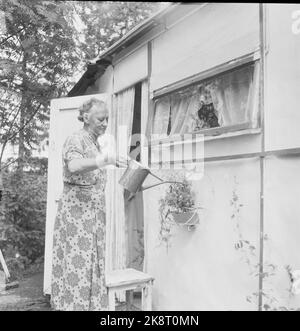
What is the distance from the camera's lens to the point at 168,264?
329 cm

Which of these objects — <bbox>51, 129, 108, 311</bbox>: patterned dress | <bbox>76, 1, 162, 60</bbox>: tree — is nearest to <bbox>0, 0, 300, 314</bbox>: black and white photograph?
<bbox>51, 129, 108, 311</bbox>: patterned dress

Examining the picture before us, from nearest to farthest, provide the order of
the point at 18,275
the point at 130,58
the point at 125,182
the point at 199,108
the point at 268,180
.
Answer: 1. the point at 268,180
2. the point at 125,182
3. the point at 199,108
4. the point at 130,58
5. the point at 18,275

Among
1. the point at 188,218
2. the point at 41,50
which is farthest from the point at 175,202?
the point at 41,50

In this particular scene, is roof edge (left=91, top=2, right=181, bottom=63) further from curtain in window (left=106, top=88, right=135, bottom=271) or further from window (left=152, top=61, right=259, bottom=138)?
window (left=152, top=61, right=259, bottom=138)

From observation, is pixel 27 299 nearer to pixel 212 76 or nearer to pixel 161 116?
pixel 161 116

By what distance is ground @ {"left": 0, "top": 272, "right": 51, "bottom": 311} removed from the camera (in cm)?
396

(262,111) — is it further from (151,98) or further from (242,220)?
(151,98)

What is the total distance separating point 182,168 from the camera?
121 inches

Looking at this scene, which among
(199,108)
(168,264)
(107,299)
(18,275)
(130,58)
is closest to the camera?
(107,299)

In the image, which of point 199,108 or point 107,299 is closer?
point 107,299

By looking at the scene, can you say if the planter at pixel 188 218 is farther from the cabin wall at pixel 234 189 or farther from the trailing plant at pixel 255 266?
the trailing plant at pixel 255 266

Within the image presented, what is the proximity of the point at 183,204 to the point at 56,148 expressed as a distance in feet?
7.35
